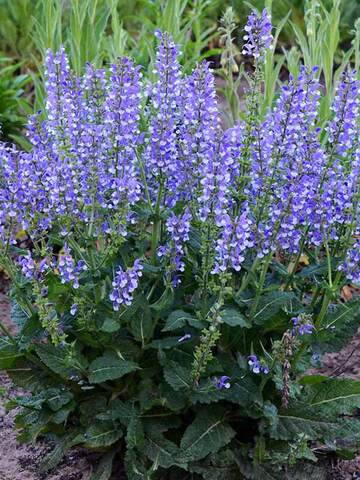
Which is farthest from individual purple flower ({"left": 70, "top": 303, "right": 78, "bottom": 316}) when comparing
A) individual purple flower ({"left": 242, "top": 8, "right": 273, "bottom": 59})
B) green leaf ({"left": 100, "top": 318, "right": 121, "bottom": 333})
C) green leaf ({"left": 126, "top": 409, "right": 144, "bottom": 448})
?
individual purple flower ({"left": 242, "top": 8, "right": 273, "bottom": 59})

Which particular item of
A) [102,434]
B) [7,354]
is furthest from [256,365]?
[7,354]

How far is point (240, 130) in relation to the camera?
9.71 ft

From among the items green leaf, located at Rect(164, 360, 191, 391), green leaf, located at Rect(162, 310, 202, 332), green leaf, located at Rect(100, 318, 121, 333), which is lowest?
green leaf, located at Rect(164, 360, 191, 391)

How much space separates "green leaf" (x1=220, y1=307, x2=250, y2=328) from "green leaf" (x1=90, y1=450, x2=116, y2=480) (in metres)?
0.87

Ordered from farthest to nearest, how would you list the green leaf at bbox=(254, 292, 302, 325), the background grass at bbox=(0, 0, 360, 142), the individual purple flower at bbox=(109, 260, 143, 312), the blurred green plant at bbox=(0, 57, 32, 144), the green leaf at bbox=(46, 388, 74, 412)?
the blurred green plant at bbox=(0, 57, 32, 144)
the background grass at bbox=(0, 0, 360, 142)
the green leaf at bbox=(46, 388, 74, 412)
the green leaf at bbox=(254, 292, 302, 325)
the individual purple flower at bbox=(109, 260, 143, 312)

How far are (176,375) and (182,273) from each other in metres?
0.48

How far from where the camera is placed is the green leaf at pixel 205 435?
2934mm

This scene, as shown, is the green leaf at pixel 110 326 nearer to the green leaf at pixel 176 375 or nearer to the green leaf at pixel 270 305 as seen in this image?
the green leaf at pixel 176 375

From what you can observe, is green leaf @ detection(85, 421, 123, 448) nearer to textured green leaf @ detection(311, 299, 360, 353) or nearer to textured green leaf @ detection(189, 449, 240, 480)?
textured green leaf @ detection(189, 449, 240, 480)

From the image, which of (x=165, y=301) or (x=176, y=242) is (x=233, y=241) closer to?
(x=176, y=242)

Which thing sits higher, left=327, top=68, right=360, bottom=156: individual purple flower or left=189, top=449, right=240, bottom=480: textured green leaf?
left=327, top=68, right=360, bottom=156: individual purple flower

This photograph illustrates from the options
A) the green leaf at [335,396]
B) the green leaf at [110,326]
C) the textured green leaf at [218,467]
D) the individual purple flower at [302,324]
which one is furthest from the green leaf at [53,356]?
the green leaf at [335,396]

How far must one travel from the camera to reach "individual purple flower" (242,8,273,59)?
2875 millimetres

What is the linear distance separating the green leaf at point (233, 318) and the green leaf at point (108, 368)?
1.35 feet
